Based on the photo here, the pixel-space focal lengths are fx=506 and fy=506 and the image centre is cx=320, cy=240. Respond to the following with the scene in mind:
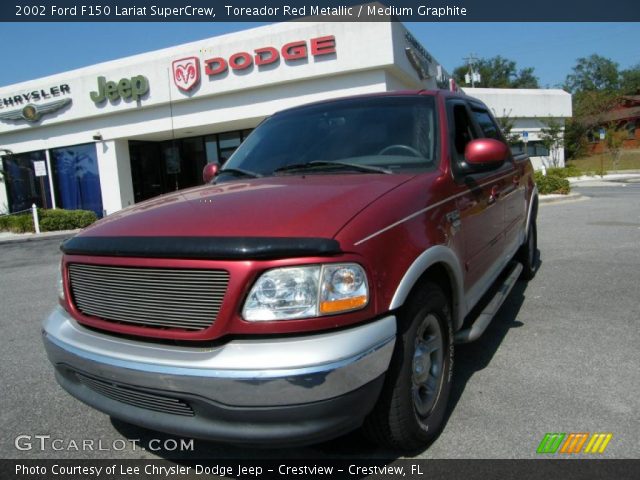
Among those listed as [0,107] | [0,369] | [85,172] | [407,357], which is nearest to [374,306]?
[407,357]

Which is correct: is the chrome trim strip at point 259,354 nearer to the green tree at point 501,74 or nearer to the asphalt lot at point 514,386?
the asphalt lot at point 514,386

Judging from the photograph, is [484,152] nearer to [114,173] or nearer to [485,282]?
[485,282]

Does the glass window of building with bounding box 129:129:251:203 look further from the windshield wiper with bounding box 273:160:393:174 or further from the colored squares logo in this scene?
the colored squares logo

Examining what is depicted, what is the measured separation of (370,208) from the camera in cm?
225

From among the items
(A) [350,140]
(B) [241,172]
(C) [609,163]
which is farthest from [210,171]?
(C) [609,163]

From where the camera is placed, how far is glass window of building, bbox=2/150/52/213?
22.0 m

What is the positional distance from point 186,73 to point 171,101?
4432 millimetres

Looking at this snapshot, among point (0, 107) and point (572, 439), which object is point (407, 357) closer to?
point (572, 439)

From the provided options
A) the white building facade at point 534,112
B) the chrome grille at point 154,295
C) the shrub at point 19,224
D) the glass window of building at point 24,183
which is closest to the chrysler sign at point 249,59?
the shrub at point 19,224

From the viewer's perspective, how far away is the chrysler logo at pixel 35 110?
19.7m

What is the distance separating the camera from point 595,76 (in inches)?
3253

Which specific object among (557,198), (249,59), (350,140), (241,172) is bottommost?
(557,198)

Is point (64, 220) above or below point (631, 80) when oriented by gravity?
below

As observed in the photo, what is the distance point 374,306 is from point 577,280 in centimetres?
455
